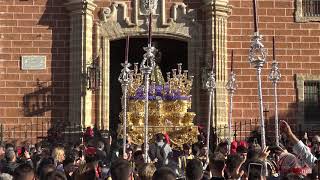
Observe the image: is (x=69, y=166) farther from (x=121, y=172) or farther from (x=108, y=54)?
(x=108, y=54)

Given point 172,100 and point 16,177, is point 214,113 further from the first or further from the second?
point 16,177

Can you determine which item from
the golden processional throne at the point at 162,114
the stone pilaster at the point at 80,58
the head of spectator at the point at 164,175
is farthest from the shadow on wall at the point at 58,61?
the head of spectator at the point at 164,175

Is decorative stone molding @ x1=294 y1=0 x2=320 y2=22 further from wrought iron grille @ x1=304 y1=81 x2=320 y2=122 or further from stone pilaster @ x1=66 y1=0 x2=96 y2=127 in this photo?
stone pilaster @ x1=66 y1=0 x2=96 y2=127

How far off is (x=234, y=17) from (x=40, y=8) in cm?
594

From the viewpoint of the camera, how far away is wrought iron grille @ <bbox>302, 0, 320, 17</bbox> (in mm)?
21797

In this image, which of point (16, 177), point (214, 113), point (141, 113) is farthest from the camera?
point (214, 113)

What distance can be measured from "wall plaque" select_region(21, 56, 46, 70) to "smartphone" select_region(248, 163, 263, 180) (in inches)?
549

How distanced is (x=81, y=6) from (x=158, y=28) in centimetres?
242

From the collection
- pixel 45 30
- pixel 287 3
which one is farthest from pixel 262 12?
pixel 45 30

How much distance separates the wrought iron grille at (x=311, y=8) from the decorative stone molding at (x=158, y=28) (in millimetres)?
3467

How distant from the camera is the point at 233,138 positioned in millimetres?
20969

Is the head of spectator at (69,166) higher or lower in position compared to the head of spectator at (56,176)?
lower

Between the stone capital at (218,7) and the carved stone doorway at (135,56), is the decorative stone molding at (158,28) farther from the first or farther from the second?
the carved stone doorway at (135,56)

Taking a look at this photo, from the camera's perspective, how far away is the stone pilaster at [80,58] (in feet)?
67.1
